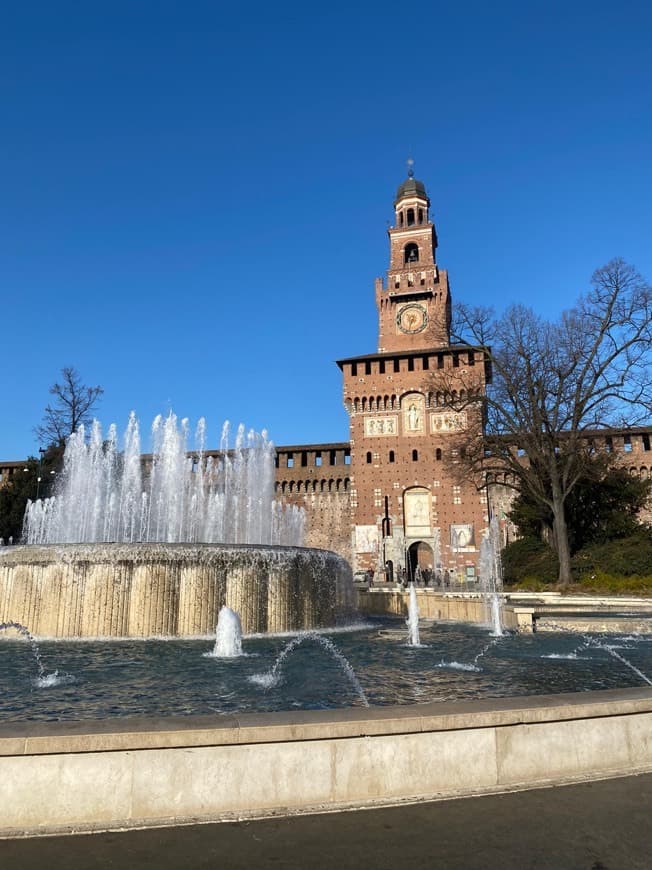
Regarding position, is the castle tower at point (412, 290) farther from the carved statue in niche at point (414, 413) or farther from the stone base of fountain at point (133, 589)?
the stone base of fountain at point (133, 589)

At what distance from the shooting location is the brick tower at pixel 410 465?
34188mm

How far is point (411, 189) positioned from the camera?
44.5 meters

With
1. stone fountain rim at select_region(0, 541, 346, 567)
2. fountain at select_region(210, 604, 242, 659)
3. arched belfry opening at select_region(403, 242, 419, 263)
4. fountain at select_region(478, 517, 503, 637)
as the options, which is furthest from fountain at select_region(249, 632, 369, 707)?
arched belfry opening at select_region(403, 242, 419, 263)

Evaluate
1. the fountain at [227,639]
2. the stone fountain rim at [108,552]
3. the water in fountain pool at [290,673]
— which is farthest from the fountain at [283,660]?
the stone fountain rim at [108,552]

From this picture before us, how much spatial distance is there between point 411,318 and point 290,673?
35801 millimetres

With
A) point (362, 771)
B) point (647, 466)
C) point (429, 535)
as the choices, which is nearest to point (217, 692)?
point (362, 771)

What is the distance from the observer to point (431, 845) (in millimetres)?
2557

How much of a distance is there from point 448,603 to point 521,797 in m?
12.9

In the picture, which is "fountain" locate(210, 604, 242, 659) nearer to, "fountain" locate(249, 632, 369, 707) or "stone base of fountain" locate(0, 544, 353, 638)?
"fountain" locate(249, 632, 369, 707)

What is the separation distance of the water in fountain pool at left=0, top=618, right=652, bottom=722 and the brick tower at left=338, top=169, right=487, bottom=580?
23.7 m

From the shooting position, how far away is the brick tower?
1346 inches

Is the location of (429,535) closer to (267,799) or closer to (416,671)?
(416,671)

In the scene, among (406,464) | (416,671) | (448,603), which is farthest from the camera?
(406,464)

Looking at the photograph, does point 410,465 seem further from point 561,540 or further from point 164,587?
point 164,587
